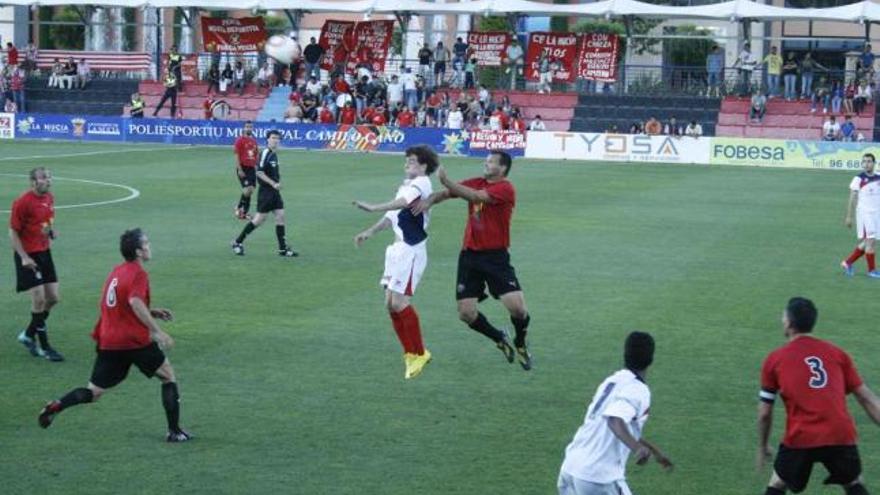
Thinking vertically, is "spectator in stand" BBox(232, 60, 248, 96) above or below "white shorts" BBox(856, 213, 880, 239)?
above

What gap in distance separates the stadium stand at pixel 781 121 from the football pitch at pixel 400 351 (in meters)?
20.6

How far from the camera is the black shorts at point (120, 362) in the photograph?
1117 centimetres

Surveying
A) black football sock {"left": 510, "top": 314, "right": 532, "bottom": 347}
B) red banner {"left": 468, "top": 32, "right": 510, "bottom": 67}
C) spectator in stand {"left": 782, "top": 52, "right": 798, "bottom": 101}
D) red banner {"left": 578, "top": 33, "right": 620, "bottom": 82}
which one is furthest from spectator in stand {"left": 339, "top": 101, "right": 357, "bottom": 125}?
black football sock {"left": 510, "top": 314, "right": 532, "bottom": 347}

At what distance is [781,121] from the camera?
52938 millimetres

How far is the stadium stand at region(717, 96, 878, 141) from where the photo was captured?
5184cm

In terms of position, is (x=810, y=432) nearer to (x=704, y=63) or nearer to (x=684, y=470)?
(x=684, y=470)

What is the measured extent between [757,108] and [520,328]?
40.5 metres

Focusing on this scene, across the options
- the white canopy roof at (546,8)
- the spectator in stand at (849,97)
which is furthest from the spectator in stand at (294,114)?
the spectator in stand at (849,97)

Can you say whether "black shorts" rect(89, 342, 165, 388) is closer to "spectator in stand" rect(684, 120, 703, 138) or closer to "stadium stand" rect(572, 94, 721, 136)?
"spectator in stand" rect(684, 120, 703, 138)

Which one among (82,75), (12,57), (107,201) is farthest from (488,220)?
(12,57)

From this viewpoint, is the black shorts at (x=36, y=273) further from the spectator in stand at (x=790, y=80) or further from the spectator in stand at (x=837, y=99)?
the spectator in stand at (x=790, y=80)

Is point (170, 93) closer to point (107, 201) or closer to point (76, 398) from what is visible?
point (107, 201)

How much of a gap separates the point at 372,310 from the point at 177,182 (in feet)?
63.6

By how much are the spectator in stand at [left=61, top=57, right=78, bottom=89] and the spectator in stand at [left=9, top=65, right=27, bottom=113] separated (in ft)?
5.41
